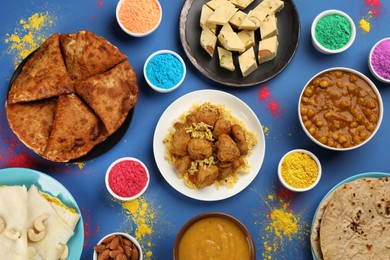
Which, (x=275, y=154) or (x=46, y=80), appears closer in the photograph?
(x=46, y=80)

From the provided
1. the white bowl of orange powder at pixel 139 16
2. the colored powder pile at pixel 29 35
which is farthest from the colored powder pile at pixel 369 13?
the colored powder pile at pixel 29 35

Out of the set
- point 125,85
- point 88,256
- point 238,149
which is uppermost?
point 125,85

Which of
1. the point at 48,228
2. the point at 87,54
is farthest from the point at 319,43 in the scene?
the point at 48,228

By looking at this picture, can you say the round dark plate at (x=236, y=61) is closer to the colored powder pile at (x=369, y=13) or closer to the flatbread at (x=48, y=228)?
the colored powder pile at (x=369, y=13)

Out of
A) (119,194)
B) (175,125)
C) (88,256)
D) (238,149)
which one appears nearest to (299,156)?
(238,149)

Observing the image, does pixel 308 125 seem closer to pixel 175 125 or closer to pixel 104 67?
pixel 175 125

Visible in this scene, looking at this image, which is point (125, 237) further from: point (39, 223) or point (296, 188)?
point (296, 188)

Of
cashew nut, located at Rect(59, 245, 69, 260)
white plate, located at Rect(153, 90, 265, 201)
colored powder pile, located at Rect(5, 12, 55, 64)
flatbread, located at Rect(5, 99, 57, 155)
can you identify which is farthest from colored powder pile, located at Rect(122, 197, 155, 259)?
colored powder pile, located at Rect(5, 12, 55, 64)
